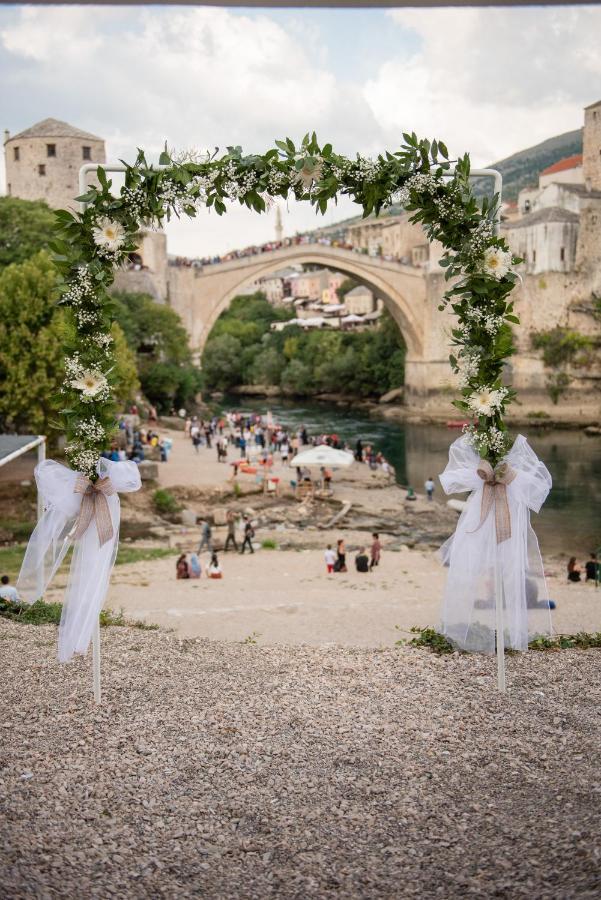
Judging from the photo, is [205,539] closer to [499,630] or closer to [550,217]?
[499,630]

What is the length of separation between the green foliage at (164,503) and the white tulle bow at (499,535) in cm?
1335

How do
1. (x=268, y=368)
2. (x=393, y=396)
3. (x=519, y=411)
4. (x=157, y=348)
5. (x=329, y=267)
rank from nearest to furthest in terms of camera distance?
(x=157, y=348) < (x=519, y=411) < (x=329, y=267) < (x=393, y=396) < (x=268, y=368)

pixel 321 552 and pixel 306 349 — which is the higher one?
pixel 306 349

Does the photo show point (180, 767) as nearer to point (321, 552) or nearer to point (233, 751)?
point (233, 751)

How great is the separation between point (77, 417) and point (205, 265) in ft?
112

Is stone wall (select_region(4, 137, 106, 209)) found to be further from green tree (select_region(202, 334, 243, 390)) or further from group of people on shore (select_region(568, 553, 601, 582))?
group of people on shore (select_region(568, 553, 601, 582))

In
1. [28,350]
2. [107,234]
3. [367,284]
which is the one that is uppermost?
[367,284]

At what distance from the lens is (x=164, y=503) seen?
18.9m

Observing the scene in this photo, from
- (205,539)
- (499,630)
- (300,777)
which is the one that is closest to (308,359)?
(205,539)

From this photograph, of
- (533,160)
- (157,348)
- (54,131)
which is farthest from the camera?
(533,160)

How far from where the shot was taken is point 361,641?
8258 millimetres

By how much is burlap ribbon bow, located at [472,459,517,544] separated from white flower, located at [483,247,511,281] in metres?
1.14

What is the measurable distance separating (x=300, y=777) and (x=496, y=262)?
3.16 metres

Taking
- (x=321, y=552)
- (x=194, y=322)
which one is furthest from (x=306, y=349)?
(x=321, y=552)
